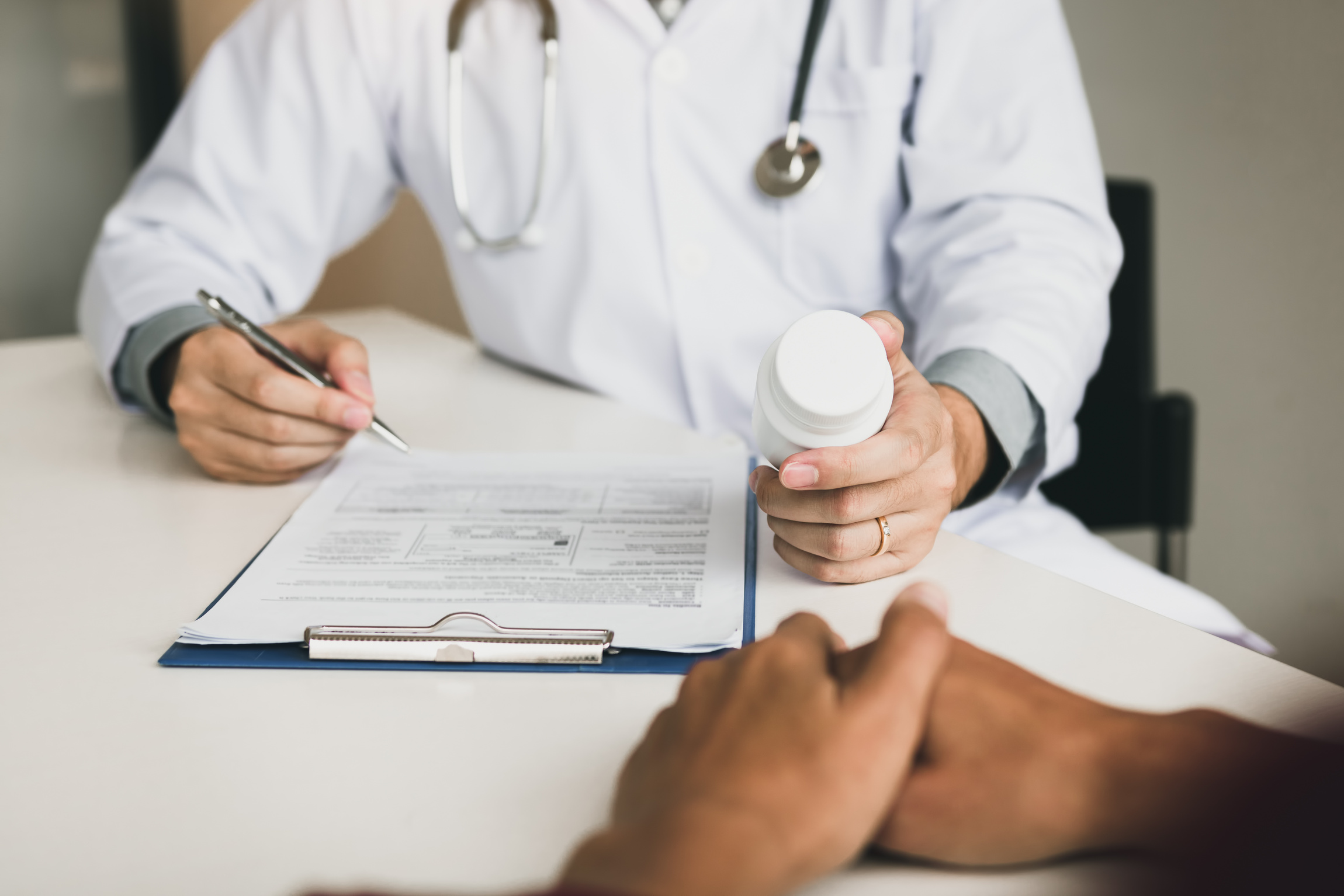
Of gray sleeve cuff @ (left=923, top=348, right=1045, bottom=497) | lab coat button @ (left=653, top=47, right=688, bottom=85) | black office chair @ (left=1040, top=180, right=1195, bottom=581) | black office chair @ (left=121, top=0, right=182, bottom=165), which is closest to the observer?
gray sleeve cuff @ (left=923, top=348, right=1045, bottom=497)

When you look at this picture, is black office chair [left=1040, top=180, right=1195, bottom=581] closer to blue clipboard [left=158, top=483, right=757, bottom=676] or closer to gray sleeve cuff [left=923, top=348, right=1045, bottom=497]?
gray sleeve cuff [left=923, top=348, right=1045, bottom=497]

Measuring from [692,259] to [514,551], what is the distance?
47cm

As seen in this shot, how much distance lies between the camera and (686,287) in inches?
38.5

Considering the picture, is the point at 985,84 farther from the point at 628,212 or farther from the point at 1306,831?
the point at 1306,831

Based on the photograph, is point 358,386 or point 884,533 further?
point 358,386

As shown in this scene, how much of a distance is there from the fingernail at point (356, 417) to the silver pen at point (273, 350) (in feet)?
0.07

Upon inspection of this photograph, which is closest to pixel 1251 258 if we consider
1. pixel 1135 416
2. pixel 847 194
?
pixel 1135 416

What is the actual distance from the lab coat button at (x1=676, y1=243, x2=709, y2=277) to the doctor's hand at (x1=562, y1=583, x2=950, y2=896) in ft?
2.06

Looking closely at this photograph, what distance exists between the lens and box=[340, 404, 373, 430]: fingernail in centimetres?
71

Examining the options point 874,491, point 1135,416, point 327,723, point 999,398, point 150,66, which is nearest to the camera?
point 327,723

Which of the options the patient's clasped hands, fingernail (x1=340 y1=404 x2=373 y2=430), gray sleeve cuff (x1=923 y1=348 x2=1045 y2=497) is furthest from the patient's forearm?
fingernail (x1=340 y1=404 x2=373 y2=430)

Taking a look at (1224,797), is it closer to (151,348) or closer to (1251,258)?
(151,348)

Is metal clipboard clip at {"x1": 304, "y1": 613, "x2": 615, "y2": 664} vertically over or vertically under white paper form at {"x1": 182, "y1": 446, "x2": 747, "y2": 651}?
over

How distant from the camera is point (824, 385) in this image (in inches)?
19.1
